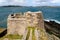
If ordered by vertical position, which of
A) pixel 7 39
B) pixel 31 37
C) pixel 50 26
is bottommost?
pixel 50 26

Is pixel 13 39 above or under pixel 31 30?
under

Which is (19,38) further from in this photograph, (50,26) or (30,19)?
(50,26)

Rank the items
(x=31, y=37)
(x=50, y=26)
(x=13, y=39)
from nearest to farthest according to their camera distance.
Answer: (x=31, y=37) → (x=13, y=39) → (x=50, y=26)

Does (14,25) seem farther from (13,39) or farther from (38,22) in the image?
(38,22)

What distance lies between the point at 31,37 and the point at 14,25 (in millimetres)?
7447

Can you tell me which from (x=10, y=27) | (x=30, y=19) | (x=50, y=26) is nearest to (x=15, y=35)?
(x=10, y=27)

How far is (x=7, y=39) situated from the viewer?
978 inches

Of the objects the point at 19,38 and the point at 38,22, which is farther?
the point at 19,38

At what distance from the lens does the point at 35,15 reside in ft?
66.0

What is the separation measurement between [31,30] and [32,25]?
47cm

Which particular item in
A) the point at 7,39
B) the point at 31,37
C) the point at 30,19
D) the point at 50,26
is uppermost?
the point at 30,19

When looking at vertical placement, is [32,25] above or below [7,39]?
above

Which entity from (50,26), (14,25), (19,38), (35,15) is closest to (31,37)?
(35,15)

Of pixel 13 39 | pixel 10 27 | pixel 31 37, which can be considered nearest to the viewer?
pixel 31 37
